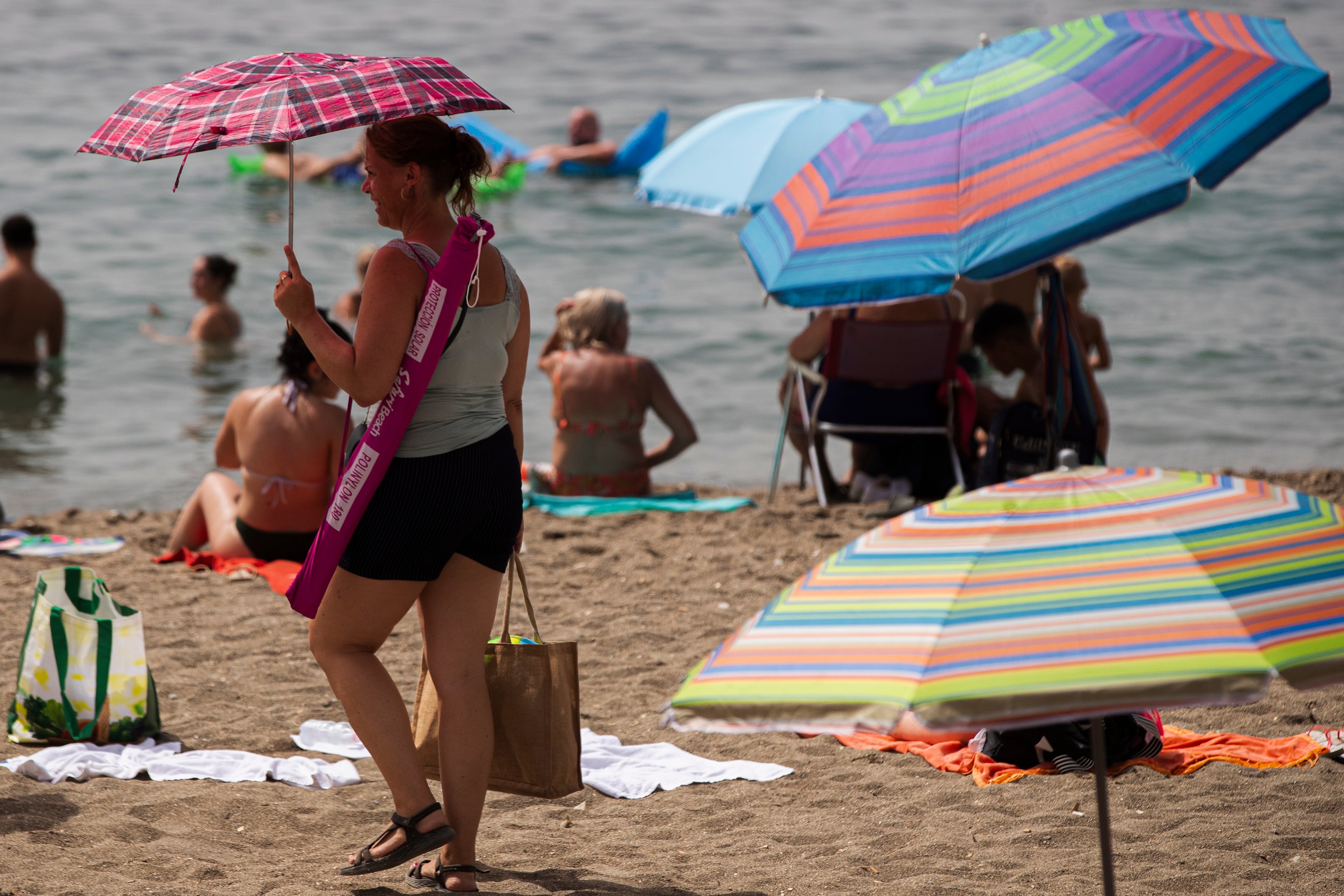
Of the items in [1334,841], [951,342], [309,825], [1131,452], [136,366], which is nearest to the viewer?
[1334,841]

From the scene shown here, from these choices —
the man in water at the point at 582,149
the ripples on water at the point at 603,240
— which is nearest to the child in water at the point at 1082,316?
the ripples on water at the point at 603,240

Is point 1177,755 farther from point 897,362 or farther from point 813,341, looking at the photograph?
point 813,341

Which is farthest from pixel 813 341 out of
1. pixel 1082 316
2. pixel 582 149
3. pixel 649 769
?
pixel 582 149

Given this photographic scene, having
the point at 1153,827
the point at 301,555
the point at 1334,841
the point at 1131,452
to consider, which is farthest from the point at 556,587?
the point at 1131,452

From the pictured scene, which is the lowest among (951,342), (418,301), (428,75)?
(951,342)

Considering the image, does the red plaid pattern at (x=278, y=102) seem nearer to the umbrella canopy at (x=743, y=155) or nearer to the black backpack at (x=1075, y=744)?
the black backpack at (x=1075, y=744)

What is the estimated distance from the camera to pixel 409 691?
12.7 feet

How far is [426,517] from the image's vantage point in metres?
2.41

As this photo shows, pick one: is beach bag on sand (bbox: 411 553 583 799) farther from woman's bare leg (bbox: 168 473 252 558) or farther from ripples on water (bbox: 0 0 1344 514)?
ripples on water (bbox: 0 0 1344 514)

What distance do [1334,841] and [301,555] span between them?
12.2 feet

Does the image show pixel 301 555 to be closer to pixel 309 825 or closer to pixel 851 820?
pixel 309 825

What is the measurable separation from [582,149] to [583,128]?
27 cm

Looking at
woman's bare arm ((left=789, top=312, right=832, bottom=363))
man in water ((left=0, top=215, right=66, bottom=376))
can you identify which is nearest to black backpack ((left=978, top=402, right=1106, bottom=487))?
woman's bare arm ((left=789, top=312, right=832, bottom=363))

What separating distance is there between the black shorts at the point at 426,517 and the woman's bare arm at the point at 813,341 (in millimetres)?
3749
